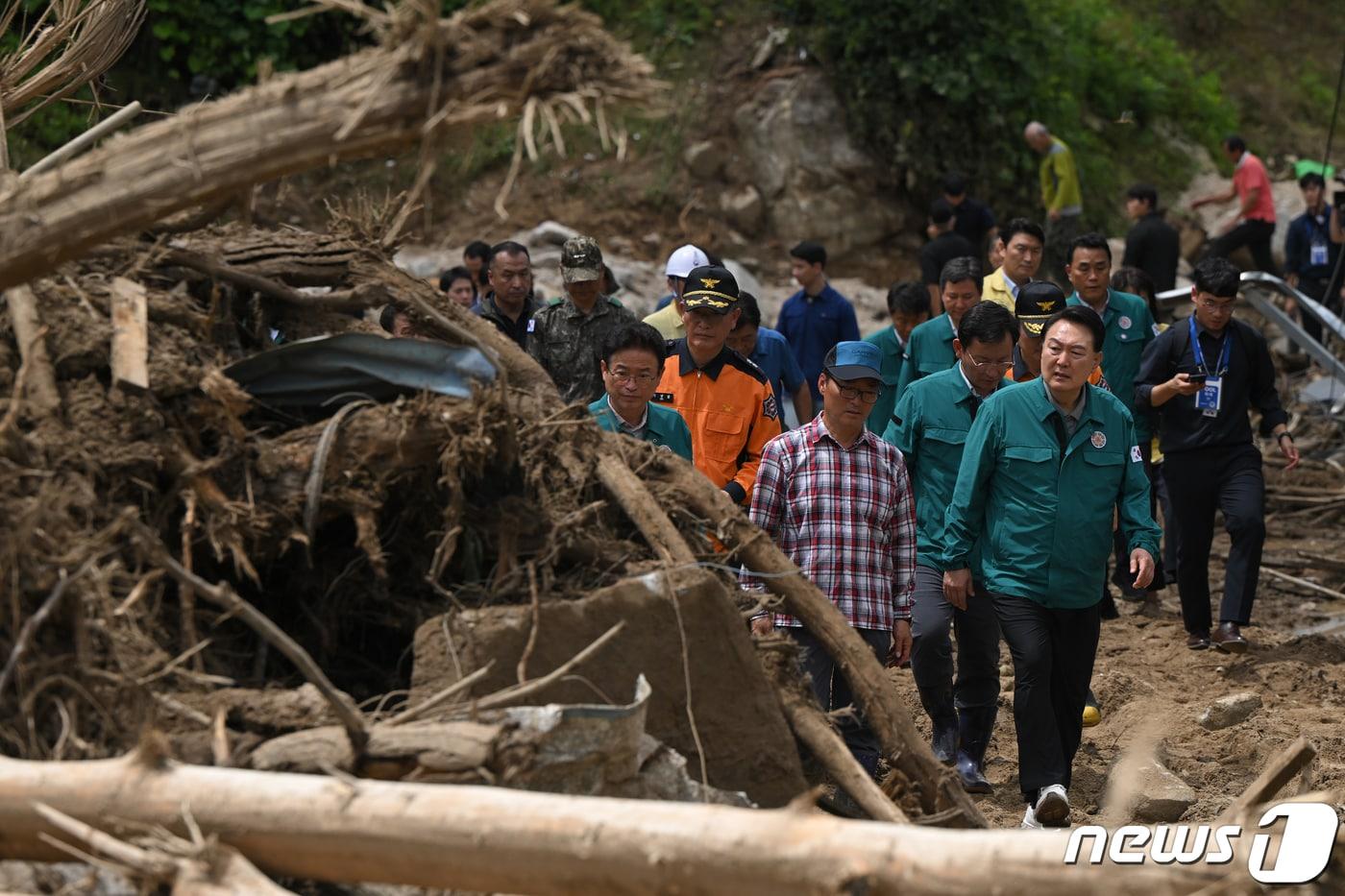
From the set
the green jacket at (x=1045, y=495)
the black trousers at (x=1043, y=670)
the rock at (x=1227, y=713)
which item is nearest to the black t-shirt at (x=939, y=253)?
the rock at (x=1227, y=713)

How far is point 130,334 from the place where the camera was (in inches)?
183

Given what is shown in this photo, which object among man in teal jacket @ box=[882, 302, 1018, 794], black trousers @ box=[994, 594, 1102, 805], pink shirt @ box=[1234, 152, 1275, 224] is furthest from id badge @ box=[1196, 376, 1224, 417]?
pink shirt @ box=[1234, 152, 1275, 224]

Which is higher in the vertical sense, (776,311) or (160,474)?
(160,474)

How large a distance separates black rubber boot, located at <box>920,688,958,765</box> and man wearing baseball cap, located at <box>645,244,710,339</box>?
2.63 meters

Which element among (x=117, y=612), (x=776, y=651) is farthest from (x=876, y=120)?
(x=117, y=612)

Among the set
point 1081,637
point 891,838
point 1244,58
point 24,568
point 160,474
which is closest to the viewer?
point 891,838

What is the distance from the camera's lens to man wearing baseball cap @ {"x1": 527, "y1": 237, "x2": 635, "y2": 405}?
8.19 m

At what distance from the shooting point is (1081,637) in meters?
6.38

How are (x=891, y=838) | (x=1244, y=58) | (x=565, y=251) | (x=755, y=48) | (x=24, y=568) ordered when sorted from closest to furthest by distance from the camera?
1. (x=891, y=838)
2. (x=24, y=568)
3. (x=565, y=251)
4. (x=755, y=48)
5. (x=1244, y=58)

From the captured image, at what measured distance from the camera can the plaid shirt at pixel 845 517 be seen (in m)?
6.19

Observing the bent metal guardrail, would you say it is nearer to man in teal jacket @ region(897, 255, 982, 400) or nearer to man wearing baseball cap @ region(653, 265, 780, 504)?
man in teal jacket @ region(897, 255, 982, 400)

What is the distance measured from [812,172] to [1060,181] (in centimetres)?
223

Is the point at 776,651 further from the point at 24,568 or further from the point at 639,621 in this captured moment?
the point at 24,568

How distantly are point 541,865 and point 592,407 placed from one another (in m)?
3.07
